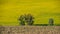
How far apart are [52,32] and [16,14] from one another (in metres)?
1.68

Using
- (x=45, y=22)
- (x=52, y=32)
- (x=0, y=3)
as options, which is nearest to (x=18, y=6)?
(x=0, y=3)

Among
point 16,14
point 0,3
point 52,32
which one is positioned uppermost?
point 0,3

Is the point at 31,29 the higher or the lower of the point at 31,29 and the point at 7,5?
the lower

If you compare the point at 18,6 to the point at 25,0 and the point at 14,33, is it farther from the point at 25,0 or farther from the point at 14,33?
the point at 14,33

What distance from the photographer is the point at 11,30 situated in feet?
18.2

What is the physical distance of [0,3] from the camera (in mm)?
6762

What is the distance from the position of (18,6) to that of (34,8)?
0.58m

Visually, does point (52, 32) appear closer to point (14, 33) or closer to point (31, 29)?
point (31, 29)

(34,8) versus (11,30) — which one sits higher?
(34,8)

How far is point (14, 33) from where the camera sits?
18.3ft

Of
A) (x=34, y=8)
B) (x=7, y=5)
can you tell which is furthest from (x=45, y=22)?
(x=7, y=5)

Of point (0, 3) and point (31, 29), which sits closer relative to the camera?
Answer: point (31, 29)

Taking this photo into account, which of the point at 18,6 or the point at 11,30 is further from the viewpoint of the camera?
the point at 18,6

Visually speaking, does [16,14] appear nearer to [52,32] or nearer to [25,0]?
[25,0]
